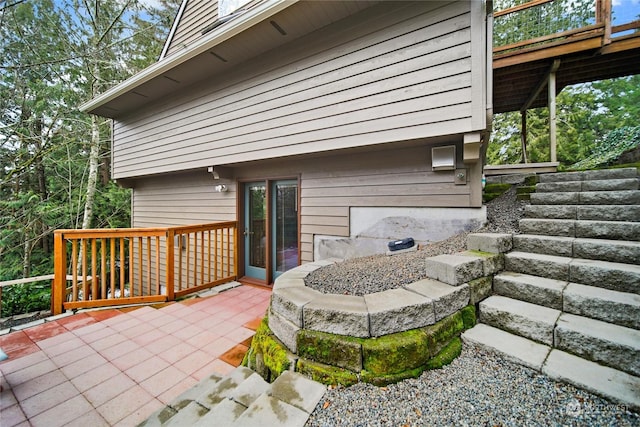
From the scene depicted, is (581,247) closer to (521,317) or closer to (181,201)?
(521,317)

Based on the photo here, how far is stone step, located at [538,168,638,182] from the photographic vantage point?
8.61 ft

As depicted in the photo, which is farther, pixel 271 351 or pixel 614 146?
pixel 614 146

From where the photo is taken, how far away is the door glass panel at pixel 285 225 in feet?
13.6

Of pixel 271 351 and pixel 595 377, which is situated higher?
pixel 595 377

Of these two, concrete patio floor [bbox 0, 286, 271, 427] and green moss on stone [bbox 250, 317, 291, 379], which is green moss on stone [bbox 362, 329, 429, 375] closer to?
green moss on stone [bbox 250, 317, 291, 379]

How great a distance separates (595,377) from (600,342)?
0.19 metres

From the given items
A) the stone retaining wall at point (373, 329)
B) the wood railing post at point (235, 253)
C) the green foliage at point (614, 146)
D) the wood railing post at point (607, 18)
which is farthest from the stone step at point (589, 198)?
the wood railing post at point (235, 253)

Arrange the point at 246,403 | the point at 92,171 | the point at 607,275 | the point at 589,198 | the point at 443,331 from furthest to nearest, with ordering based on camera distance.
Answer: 1. the point at 92,171
2. the point at 589,198
3. the point at 607,275
4. the point at 443,331
5. the point at 246,403

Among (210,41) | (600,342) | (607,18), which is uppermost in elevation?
(607,18)

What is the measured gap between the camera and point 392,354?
1303 millimetres

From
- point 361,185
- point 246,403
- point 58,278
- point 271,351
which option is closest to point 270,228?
point 361,185

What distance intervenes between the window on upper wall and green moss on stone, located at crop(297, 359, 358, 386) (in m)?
5.83

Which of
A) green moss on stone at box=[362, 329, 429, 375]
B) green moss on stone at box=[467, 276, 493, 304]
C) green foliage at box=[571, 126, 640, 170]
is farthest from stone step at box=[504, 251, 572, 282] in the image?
green foliage at box=[571, 126, 640, 170]

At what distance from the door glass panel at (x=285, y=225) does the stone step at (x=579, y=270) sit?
9.63 feet
